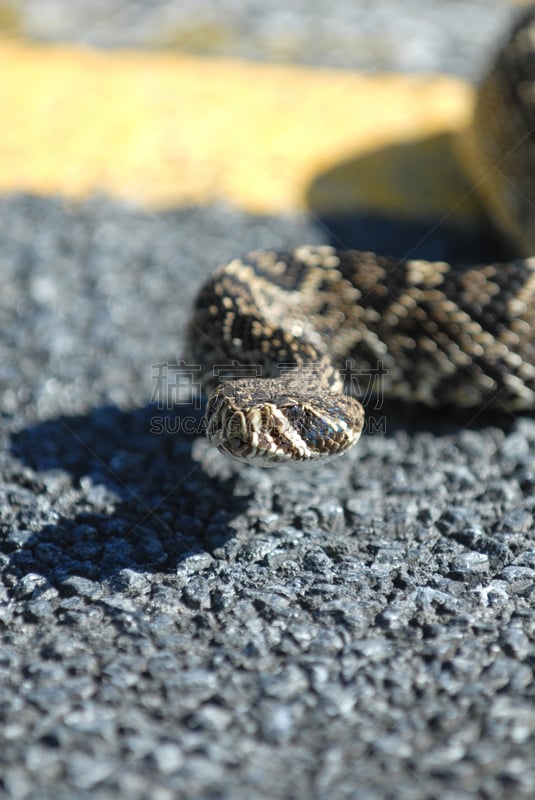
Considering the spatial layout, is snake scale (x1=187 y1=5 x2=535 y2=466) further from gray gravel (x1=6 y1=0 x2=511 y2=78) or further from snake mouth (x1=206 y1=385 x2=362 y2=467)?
gray gravel (x1=6 y1=0 x2=511 y2=78)

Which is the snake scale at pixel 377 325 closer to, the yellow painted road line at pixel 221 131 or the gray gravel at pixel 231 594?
the gray gravel at pixel 231 594

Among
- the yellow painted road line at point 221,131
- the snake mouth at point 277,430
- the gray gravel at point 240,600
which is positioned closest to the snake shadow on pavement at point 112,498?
the gray gravel at point 240,600

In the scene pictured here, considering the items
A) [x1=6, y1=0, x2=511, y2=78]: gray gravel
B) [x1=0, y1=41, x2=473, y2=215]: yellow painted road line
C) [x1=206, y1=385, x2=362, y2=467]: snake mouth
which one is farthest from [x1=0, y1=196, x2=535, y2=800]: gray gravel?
[x1=6, y1=0, x2=511, y2=78]: gray gravel

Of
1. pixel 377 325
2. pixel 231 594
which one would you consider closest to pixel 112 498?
pixel 231 594

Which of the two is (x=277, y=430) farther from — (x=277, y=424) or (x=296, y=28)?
(x=296, y=28)

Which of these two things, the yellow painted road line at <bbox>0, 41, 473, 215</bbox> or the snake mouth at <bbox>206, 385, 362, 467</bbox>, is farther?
the yellow painted road line at <bbox>0, 41, 473, 215</bbox>

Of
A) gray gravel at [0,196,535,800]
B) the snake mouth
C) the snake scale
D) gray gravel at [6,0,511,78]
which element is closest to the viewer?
gray gravel at [0,196,535,800]

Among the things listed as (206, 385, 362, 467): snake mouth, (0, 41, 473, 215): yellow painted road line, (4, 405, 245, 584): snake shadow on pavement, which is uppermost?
(206, 385, 362, 467): snake mouth
